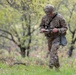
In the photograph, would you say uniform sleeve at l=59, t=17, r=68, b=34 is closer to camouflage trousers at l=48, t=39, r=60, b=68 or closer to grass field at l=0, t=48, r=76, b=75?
camouflage trousers at l=48, t=39, r=60, b=68

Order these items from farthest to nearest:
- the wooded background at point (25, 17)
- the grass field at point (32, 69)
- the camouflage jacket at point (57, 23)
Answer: the wooded background at point (25, 17)
the camouflage jacket at point (57, 23)
the grass field at point (32, 69)

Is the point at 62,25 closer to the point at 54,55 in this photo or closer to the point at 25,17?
the point at 54,55

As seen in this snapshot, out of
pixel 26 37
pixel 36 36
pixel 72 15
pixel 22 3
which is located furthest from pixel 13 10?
pixel 72 15

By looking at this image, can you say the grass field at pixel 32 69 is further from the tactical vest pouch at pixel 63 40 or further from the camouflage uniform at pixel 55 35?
the tactical vest pouch at pixel 63 40

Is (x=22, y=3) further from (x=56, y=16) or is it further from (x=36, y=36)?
(x=56, y=16)

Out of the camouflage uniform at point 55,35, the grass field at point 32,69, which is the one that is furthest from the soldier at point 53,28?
the grass field at point 32,69

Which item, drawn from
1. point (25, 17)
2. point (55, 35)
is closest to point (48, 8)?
point (55, 35)

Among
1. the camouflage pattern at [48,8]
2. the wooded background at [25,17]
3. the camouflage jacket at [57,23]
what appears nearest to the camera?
the camouflage pattern at [48,8]

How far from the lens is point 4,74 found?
852 cm

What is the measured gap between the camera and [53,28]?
974cm

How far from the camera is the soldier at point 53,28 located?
9.52 m

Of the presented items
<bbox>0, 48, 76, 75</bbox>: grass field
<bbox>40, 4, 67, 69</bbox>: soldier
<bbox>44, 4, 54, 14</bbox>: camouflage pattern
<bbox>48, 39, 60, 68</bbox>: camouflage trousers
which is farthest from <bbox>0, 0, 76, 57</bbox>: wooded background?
<bbox>48, 39, 60, 68</bbox>: camouflage trousers

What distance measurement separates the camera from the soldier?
375 inches

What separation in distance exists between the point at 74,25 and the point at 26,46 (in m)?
8.09
